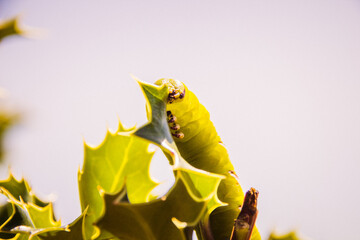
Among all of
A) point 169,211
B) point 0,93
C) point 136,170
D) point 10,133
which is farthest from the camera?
point 10,133

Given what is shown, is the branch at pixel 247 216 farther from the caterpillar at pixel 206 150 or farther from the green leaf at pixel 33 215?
the green leaf at pixel 33 215

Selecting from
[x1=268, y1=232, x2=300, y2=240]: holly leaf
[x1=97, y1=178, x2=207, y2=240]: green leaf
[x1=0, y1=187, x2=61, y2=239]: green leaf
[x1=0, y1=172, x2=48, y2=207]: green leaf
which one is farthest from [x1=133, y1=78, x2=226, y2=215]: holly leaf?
[x1=0, y1=172, x2=48, y2=207]: green leaf

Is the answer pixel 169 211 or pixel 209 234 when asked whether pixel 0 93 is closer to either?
pixel 169 211

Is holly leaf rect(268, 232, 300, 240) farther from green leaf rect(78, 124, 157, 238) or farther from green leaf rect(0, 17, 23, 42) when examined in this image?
green leaf rect(0, 17, 23, 42)

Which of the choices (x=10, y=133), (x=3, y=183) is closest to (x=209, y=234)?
(x=3, y=183)

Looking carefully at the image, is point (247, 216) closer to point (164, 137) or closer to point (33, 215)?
point (164, 137)

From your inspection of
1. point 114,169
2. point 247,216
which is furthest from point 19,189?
point 247,216
